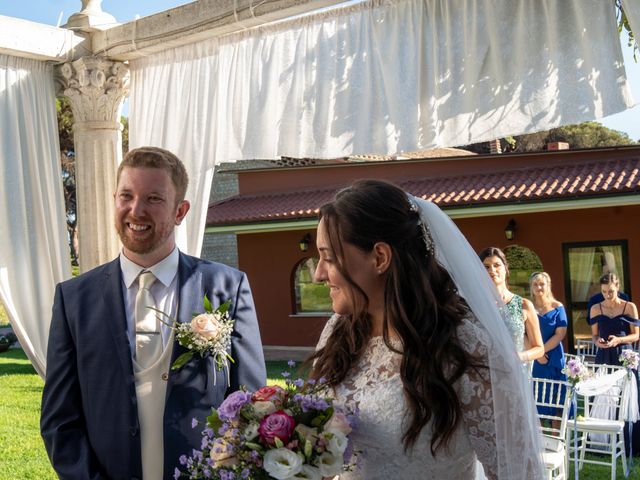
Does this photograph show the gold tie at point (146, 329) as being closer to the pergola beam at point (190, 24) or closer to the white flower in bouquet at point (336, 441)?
the white flower in bouquet at point (336, 441)

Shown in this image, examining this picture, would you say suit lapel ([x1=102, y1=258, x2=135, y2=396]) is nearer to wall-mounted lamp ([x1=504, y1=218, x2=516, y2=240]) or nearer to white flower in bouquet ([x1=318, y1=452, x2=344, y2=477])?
white flower in bouquet ([x1=318, y1=452, x2=344, y2=477])

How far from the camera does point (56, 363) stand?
2873mm

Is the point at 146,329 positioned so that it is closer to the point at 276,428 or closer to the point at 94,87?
the point at 276,428

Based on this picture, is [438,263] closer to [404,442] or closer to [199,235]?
[404,442]

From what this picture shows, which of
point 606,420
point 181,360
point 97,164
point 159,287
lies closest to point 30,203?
point 97,164

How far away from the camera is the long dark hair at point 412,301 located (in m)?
2.25

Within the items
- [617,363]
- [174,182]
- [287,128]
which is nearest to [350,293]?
[174,182]

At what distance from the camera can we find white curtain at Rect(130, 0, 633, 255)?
3785 mm

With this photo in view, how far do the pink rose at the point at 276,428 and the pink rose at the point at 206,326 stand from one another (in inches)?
26.1

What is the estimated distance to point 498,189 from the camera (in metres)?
16.0

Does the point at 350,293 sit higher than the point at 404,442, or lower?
higher

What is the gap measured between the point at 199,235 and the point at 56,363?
270cm

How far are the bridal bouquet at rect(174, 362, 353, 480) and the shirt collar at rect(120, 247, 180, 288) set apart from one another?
33.2 inches

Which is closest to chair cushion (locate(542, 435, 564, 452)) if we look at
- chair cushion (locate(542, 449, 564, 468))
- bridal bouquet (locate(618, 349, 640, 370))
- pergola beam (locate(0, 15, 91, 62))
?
chair cushion (locate(542, 449, 564, 468))
